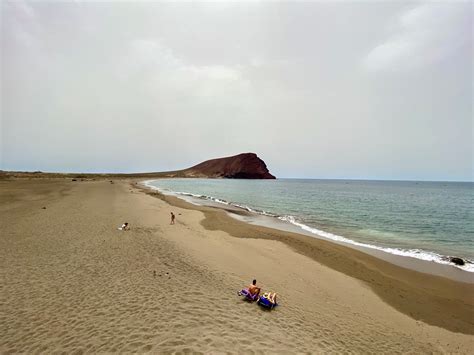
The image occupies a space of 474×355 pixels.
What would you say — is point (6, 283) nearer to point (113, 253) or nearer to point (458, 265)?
point (113, 253)

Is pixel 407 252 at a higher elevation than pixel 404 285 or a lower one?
higher

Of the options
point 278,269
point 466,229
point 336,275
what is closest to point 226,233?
point 278,269

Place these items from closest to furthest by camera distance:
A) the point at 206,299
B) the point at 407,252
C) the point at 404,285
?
1. the point at 206,299
2. the point at 404,285
3. the point at 407,252

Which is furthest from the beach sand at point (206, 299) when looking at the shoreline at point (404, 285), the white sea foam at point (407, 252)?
the white sea foam at point (407, 252)

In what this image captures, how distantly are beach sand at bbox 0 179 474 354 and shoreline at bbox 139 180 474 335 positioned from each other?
0.07m

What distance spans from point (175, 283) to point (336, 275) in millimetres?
7954

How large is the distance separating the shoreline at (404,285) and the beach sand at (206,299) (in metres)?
0.07

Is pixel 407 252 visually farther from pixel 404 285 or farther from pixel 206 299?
pixel 206 299

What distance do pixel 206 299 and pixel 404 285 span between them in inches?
382

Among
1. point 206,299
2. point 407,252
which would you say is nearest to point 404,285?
point 407,252

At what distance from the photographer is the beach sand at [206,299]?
6.33m

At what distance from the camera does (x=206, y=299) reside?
27.4 feet

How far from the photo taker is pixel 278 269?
12312mm

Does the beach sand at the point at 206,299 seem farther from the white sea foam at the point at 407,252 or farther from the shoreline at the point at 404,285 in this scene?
the white sea foam at the point at 407,252
